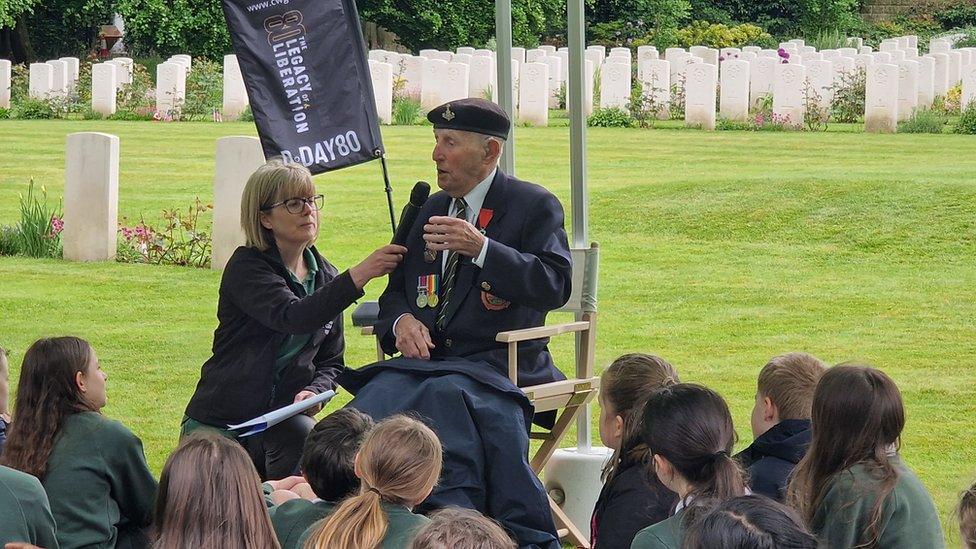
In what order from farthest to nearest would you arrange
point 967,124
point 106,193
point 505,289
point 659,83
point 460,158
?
point 659,83 < point 967,124 < point 106,193 < point 460,158 < point 505,289

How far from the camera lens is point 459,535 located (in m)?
2.85

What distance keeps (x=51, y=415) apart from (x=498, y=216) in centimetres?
196

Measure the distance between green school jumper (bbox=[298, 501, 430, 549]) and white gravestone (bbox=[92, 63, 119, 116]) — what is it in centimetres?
2116

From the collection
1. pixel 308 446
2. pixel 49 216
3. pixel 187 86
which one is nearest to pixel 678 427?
pixel 308 446

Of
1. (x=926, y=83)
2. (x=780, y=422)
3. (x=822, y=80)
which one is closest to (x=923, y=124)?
(x=822, y=80)

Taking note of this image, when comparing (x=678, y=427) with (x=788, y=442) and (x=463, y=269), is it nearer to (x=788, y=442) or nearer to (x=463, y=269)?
(x=788, y=442)

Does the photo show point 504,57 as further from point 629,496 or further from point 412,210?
point 629,496

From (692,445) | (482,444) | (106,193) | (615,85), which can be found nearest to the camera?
(692,445)

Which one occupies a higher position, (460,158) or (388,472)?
(460,158)

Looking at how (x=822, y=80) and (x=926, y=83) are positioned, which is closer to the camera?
(x=822, y=80)

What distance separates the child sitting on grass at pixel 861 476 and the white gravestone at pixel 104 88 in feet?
69.7

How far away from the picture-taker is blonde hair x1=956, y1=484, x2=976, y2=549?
2.94m

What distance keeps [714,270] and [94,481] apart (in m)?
8.94

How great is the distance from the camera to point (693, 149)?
18.5 meters
